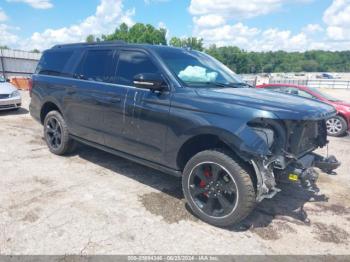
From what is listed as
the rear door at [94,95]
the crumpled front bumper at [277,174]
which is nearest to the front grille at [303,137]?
the crumpled front bumper at [277,174]

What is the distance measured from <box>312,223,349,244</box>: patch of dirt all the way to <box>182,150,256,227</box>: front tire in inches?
34.4

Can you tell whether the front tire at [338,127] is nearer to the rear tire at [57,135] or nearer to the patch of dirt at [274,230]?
the patch of dirt at [274,230]

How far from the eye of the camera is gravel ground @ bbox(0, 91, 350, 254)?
3.22m

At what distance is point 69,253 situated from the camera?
3025mm

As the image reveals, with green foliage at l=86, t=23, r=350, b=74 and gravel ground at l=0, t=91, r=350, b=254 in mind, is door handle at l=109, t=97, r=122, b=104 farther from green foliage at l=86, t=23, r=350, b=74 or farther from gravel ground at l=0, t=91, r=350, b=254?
green foliage at l=86, t=23, r=350, b=74

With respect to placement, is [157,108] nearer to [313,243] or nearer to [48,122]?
[313,243]

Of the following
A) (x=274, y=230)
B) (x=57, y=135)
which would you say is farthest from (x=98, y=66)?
(x=274, y=230)

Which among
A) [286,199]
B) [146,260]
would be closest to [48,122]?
[146,260]

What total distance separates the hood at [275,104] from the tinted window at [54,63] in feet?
9.56

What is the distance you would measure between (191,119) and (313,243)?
1.85 metres

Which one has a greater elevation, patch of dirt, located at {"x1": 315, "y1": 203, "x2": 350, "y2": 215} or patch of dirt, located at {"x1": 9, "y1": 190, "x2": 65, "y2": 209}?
patch of dirt, located at {"x1": 9, "y1": 190, "x2": 65, "y2": 209}

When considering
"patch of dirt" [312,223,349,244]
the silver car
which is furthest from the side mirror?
the silver car

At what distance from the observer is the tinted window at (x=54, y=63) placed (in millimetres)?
5645

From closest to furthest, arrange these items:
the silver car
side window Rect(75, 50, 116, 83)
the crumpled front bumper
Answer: the crumpled front bumper
side window Rect(75, 50, 116, 83)
the silver car
